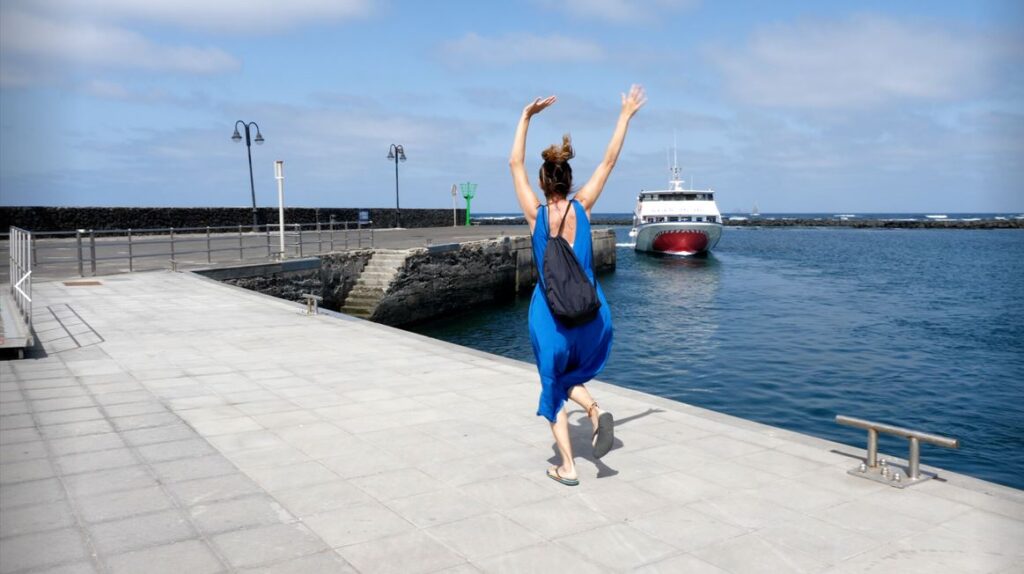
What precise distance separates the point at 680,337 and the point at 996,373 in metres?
6.69

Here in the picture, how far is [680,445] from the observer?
210 inches

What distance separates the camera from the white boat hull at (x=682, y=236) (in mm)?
49250

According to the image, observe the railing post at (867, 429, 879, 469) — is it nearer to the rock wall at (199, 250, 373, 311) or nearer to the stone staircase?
the rock wall at (199, 250, 373, 311)

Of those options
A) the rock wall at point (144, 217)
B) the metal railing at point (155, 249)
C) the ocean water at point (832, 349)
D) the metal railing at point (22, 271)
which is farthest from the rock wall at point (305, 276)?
the rock wall at point (144, 217)

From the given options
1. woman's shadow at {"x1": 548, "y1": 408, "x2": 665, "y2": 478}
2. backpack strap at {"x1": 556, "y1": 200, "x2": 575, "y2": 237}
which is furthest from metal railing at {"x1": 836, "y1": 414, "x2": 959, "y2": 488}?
backpack strap at {"x1": 556, "y1": 200, "x2": 575, "y2": 237}

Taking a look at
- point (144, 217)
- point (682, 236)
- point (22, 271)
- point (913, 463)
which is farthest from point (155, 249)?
point (682, 236)

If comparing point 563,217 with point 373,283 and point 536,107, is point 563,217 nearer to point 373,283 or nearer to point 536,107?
point 536,107

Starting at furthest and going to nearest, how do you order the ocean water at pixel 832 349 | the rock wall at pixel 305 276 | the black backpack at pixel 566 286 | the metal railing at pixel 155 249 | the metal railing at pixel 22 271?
the metal railing at pixel 155 249 < the rock wall at pixel 305 276 < the ocean water at pixel 832 349 < the metal railing at pixel 22 271 < the black backpack at pixel 566 286

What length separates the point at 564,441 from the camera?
4.46 meters

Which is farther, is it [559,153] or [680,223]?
[680,223]

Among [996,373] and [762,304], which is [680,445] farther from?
[762,304]

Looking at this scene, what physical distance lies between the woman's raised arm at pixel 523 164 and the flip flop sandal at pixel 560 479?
1.40 metres

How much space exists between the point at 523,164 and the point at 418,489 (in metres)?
1.93

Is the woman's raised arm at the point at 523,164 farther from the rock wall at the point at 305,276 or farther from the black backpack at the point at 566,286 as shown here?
the rock wall at the point at 305,276
